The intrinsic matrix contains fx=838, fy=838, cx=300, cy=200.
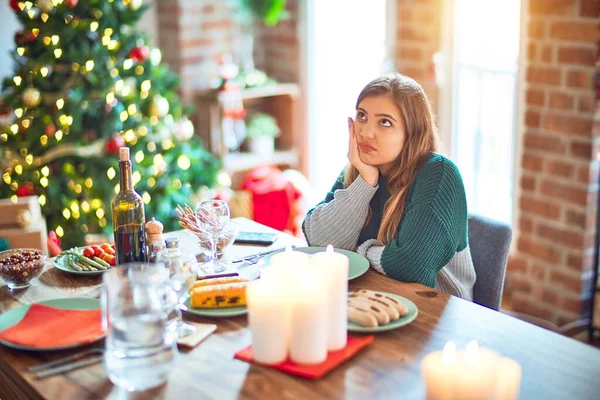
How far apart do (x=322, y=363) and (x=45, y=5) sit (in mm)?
2604

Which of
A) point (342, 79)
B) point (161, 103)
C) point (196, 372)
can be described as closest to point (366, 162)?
point (196, 372)

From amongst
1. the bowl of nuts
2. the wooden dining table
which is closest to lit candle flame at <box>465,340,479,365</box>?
the wooden dining table

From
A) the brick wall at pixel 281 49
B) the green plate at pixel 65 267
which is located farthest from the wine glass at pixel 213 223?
the brick wall at pixel 281 49

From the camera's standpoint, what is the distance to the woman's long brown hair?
225 cm

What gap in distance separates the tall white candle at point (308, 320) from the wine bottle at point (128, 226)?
2.04 ft

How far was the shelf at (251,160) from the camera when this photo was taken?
4562mm

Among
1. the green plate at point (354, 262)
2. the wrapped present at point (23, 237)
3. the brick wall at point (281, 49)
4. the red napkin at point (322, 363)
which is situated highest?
the brick wall at point (281, 49)

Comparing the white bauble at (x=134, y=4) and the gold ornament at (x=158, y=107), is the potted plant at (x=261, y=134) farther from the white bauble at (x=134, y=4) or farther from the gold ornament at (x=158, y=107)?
the white bauble at (x=134, y=4)

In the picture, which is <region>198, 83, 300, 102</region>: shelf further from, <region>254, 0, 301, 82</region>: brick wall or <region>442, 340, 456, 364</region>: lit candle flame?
<region>442, 340, 456, 364</region>: lit candle flame

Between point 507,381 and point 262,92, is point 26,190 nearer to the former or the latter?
point 262,92

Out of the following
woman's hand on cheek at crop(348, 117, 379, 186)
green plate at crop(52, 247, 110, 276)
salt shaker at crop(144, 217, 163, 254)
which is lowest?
green plate at crop(52, 247, 110, 276)

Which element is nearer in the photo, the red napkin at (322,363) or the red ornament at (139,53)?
the red napkin at (322,363)

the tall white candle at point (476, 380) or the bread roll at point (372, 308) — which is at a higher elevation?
the tall white candle at point (476, 380)

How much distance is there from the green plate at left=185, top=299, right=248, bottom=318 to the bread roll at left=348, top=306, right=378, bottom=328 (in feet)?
0.79
